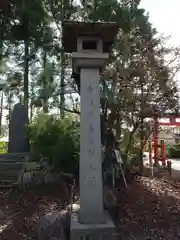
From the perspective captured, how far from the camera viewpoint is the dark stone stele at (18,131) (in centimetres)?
1008

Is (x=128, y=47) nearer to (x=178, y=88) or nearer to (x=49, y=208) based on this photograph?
(x=178, y=88)

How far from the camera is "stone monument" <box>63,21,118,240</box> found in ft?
10.3

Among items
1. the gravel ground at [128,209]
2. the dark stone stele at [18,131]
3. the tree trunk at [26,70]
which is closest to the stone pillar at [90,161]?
the gravel ground at [128,209]

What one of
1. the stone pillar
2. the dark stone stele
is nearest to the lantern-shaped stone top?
the stone pillar

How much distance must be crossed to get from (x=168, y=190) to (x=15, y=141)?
258 inches

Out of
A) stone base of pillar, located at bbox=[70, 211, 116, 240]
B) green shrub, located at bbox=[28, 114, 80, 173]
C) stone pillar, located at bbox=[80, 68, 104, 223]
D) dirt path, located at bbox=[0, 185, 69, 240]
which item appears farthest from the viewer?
green shrub, located at bbox=[28, 114, 80, 173]

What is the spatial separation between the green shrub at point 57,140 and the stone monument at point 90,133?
2.60 metres

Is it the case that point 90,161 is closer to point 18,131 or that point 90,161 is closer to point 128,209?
point 128,209

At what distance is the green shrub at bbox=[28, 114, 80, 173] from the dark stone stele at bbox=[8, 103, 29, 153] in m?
3.07

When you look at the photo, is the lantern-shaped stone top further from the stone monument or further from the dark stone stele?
the dark stone stele

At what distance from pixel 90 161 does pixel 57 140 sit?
10.3 ft

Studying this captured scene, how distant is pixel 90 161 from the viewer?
3.26m

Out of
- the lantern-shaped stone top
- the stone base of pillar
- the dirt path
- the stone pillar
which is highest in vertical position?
the lantern-shaped stone top

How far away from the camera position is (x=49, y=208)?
490 cm
